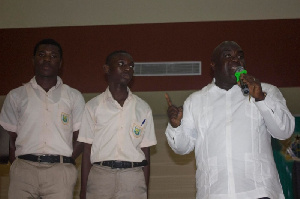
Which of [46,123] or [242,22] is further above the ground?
[242,22]

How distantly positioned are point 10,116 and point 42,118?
0.75 feet

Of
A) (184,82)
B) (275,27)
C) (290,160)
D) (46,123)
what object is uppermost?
(275,27)

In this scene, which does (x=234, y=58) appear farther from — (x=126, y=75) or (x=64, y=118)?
(x=64, y=118)

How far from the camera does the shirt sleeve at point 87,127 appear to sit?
289cm

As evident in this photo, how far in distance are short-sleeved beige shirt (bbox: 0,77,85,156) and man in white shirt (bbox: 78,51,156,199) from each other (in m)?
0.09

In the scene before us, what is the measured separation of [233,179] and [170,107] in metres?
0.53

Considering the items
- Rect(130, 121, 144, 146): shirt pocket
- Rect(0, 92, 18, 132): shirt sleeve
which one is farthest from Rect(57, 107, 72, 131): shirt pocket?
Rect(130, 121, 144, 146): shirt pocket

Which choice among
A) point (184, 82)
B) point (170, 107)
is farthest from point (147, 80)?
point (170, 107)

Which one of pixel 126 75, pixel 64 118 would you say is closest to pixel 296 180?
pixel 126 75

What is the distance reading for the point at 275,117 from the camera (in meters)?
2.15

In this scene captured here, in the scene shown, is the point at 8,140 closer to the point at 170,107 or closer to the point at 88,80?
the point at 170,107

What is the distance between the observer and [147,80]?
566 cm

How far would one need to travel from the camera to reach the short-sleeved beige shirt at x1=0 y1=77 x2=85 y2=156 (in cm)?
279

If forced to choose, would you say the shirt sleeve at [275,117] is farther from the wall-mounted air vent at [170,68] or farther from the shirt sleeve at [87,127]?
the wall-mounted air vent at [170,68]
